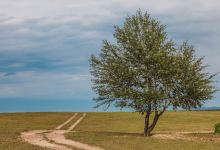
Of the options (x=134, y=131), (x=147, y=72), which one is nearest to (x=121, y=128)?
(x=134, y=131)

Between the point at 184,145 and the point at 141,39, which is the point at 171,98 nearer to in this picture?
the point at 141,39

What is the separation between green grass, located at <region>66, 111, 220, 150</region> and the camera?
159 feet

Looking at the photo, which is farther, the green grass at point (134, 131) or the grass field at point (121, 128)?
the grass field at point (121, 128)

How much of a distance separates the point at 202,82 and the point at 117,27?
43.9ft

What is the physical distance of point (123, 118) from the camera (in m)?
109

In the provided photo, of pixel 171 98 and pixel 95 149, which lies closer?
pixel 95 149

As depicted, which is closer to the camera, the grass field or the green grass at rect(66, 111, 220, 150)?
the green grass at rect(66, 111, 220, 150)

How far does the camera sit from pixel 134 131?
8312 cm

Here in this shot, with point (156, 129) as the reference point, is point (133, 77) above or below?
above

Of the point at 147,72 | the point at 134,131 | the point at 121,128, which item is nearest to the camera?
the point at 147,72

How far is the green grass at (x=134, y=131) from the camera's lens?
159ft

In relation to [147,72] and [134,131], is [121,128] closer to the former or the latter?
[134,131]

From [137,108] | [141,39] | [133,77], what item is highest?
[141,39]

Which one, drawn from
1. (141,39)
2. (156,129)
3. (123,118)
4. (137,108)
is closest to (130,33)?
(141,39)
